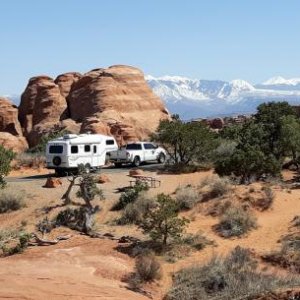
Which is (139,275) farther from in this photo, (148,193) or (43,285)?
(148,193)

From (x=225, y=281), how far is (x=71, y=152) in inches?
729

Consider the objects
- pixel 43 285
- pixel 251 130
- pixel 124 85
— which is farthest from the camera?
pixel 124 85

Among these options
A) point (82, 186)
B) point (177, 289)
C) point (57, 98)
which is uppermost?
point (57, 98)

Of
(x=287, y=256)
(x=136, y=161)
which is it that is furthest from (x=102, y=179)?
(x=287, y=256)

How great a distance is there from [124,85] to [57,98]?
768cm

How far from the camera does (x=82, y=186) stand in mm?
22562

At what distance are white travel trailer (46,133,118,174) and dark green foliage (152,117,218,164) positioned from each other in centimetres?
492

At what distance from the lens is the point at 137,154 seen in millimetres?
37938

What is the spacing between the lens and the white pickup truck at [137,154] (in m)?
37.3

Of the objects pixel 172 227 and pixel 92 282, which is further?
pixel 172 227

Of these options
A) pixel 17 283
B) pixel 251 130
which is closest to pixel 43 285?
pixel 17 283

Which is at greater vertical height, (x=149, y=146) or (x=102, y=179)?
(x=149, y=146)

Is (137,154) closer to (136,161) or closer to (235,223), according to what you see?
(136,161)

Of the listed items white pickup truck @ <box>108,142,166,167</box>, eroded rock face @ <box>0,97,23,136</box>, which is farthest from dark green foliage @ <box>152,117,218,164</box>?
eroded rock face @ <box>0,97,23,136</box>
